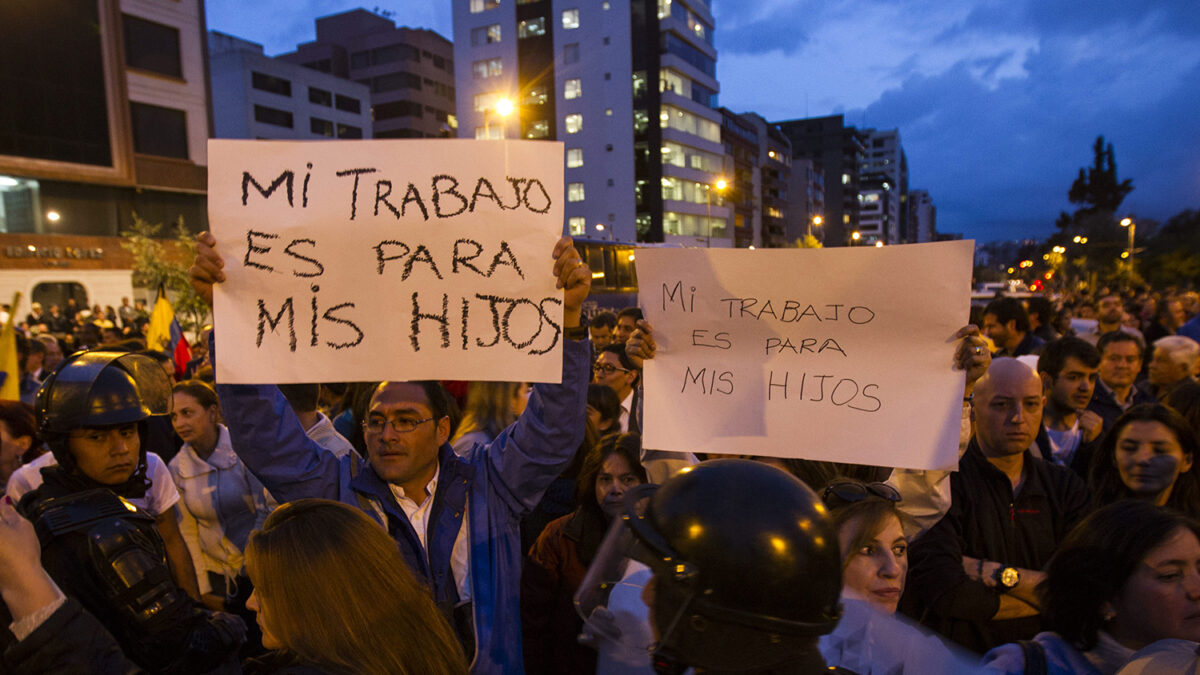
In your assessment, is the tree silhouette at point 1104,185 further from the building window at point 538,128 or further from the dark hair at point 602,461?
the dark hair at point 602,461

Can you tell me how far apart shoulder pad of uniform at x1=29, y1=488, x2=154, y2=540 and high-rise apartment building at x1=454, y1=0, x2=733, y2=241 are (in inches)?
2048

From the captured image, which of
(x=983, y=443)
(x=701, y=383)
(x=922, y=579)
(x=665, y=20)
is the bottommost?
(x=922, y=579)

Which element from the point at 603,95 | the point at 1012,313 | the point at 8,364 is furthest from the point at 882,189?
the point at 8,364

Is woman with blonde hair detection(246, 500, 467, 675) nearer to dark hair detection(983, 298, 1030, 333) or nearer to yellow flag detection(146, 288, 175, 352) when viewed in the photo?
dark hair detection(983, 298, 1030, 333)

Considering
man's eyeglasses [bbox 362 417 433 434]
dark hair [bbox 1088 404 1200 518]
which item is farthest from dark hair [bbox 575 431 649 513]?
dark hair [bbox 1088 404 1200 518]

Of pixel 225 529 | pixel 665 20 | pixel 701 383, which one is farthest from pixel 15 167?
pixel 665 20

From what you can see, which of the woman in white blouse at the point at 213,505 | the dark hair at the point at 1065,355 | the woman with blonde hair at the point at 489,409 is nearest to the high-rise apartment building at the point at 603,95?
the dark hair at the point at 1065,355

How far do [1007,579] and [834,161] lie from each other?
118m

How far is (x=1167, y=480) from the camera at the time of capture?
3143mm

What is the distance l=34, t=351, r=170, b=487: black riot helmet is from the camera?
2.44m

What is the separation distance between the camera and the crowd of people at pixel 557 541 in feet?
4.14

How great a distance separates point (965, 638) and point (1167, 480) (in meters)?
1.33

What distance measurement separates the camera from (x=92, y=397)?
8.19ft

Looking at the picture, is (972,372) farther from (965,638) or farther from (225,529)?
(225,529)
